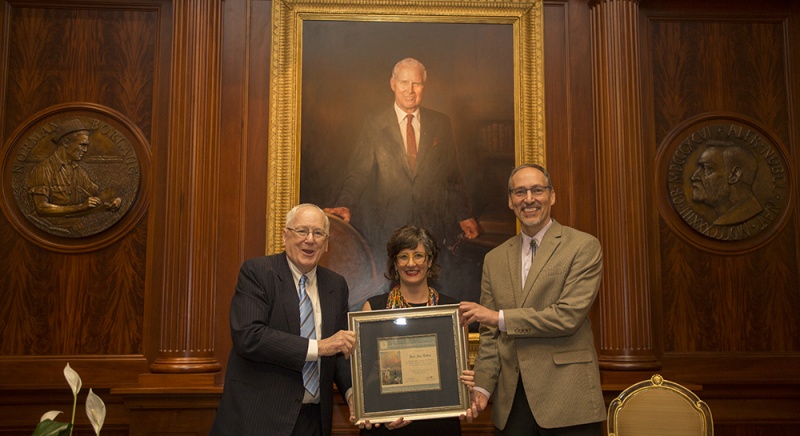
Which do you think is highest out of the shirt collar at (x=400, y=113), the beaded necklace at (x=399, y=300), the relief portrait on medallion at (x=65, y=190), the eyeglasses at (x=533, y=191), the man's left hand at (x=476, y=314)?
the shirt collar at (x=400, y=113)

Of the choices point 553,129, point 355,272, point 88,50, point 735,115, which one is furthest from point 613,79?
point 88,50

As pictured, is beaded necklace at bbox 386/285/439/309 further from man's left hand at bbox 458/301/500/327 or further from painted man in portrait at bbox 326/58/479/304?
painted man in portrait at bbox 326/58/479/304

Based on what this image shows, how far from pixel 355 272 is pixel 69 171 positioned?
2.18 metres

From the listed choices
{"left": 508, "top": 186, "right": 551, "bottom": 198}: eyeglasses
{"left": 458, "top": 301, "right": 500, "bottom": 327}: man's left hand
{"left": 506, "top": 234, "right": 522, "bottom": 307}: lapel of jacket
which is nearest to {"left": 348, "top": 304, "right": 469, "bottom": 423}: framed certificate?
{"left": 458, "top": 301, "right": 500, "bottom": 327}: man's left hand

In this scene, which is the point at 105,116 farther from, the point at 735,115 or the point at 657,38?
the point at 735,115

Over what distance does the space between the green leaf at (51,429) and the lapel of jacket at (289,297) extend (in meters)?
1.59

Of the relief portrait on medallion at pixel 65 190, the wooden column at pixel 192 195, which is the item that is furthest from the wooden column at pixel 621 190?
the relief portrait on medallion at pixel 65 190

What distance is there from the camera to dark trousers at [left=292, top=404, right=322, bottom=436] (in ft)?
10.7

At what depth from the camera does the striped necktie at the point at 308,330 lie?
3322 mm

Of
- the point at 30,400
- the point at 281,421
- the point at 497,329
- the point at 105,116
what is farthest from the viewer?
the point at 105,116

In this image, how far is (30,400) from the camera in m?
4.88

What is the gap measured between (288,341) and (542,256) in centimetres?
138

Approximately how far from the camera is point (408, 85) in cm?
531

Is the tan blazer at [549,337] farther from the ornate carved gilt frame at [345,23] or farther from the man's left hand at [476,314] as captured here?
the ornate carved gilt frame at [345,23]
